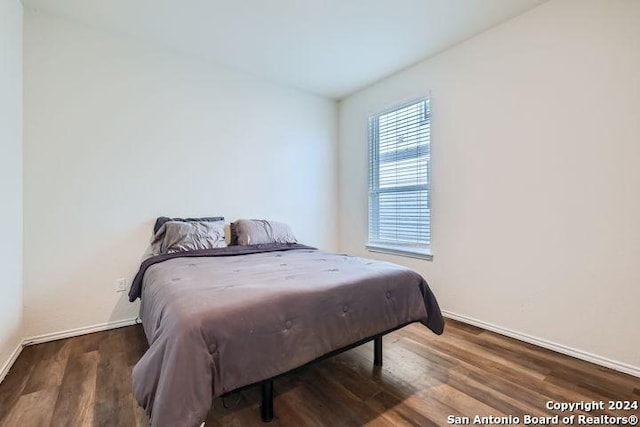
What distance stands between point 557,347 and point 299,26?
3.17 metres

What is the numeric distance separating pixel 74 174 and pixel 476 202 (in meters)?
3.40

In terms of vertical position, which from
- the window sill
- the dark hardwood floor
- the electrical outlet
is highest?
the window sill

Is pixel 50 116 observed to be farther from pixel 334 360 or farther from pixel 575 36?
pixel 575 36

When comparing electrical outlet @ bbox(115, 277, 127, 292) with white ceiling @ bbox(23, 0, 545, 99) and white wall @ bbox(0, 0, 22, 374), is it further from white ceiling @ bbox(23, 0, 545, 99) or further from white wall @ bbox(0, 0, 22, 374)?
white ceiling @ bbox(23, 0, 545, 99)

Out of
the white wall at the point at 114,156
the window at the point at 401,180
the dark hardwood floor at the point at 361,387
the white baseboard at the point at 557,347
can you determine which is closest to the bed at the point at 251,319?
the dark hardwood floor at the point at 361,387

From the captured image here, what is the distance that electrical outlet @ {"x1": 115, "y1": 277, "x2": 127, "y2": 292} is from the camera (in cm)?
266

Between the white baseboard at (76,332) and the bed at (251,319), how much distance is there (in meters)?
0.81

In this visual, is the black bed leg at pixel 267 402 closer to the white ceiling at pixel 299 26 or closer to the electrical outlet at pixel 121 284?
the electrical outlet at pixel 121 284

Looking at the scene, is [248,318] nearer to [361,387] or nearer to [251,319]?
[251,319]

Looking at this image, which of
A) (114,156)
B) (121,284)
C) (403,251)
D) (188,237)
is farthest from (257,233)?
(403,251)

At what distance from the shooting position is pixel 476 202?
2697mm

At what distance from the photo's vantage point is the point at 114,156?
264 centimetres

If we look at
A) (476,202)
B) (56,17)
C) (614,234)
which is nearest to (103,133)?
(56,17)

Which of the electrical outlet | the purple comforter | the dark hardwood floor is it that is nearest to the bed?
the purple comforter
